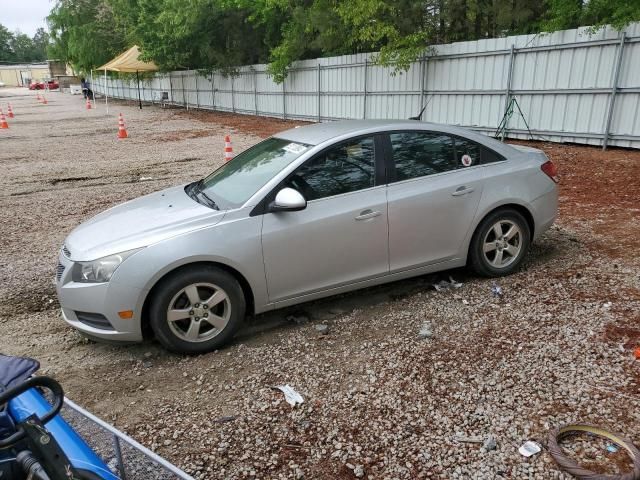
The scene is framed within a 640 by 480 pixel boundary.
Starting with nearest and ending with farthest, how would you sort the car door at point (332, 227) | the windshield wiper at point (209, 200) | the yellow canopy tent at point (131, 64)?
the car door at point (332, 227) → the windshield wiper at point (209, 200) → the yellow canopy tent at point (131, 64)

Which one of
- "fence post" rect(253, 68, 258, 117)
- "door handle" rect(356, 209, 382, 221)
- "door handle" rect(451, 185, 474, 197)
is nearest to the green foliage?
"fence post" rect(253, 68, 258, 117)

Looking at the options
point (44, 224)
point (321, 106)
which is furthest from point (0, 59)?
point (44, 224)

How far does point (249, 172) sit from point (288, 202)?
0.81 meters

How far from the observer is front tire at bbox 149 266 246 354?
368 cm

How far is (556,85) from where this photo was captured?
11.7 metres

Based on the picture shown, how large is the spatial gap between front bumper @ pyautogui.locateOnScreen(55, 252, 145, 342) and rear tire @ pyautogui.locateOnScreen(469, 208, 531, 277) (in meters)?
3.04

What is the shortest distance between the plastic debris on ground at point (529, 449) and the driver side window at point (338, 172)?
2.27 meters

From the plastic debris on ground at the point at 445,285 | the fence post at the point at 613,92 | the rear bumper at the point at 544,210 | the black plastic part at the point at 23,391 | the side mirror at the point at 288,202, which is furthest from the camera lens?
the fence post at the point at 613,92

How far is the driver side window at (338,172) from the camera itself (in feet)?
13.5

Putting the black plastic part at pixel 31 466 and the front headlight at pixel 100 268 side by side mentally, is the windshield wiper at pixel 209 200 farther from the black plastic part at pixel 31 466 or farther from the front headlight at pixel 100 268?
the black plastic part at pixel 31 466

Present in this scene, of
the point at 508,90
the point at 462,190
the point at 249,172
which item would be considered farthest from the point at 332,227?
the point at 508,90

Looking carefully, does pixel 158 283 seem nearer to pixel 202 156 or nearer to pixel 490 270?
pixel 490 270

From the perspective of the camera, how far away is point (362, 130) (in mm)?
4461

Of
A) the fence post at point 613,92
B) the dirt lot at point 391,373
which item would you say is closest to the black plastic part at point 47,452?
the dirt lot at point 391,373
